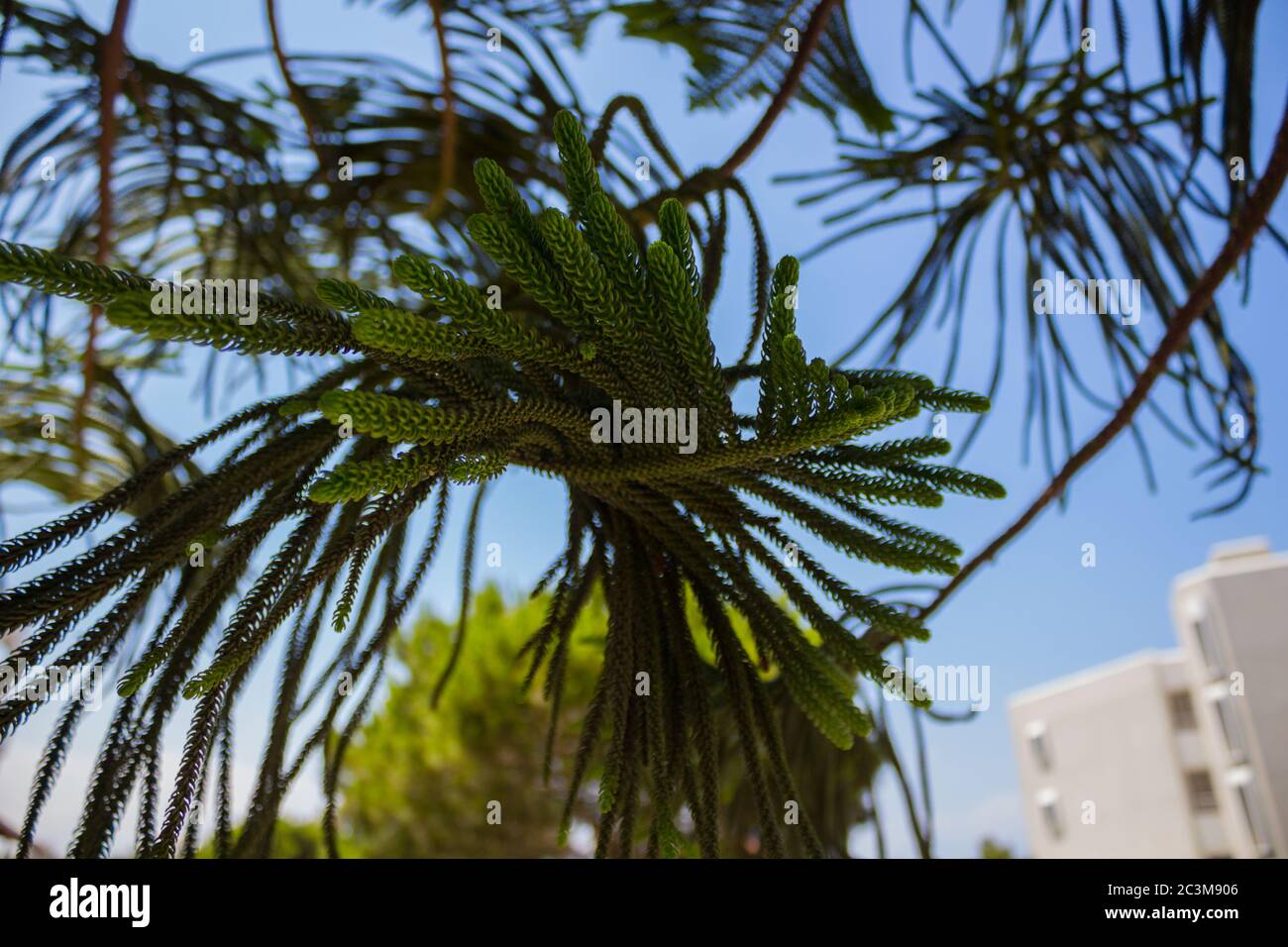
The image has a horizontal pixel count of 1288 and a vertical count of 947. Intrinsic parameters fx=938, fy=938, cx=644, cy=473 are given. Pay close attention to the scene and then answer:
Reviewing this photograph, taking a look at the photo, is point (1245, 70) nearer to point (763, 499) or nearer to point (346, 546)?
point (763, 499)

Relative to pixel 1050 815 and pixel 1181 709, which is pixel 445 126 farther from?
pixel 1050 815

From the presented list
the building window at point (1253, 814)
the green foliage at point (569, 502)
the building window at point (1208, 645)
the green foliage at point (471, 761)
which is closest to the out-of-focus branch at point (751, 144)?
the green foliage at point (569, 502)

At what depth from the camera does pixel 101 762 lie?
1.66 ft

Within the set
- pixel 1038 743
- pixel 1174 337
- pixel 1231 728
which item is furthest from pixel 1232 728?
pixel 1174 337

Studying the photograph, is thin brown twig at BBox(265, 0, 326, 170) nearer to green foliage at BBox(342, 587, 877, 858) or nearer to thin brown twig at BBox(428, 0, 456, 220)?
thin brown twig at BBox(428, 0, 456, 220)

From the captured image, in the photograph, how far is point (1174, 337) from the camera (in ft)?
2.91

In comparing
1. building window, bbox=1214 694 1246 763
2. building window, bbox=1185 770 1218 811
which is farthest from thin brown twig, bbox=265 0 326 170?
A: building window, bbox=1185 770 1218 811

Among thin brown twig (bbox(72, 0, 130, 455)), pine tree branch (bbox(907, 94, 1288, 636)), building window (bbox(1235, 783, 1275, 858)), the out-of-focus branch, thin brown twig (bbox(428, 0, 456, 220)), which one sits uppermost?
thin brown twig (bbox(428, 0, 456, 220))

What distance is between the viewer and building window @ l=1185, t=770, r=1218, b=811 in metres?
7.93

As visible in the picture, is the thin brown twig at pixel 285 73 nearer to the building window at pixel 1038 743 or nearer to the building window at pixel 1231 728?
the building window at pixel 1231 728

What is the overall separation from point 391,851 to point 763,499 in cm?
640

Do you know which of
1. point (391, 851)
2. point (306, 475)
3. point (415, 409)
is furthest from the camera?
point (391, 851)
